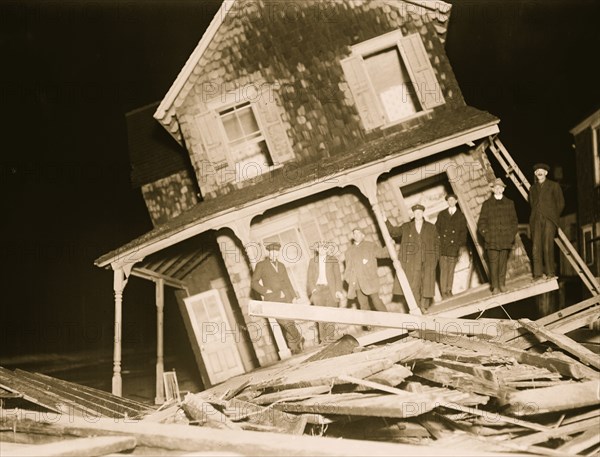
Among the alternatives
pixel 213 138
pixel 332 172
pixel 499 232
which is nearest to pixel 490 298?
pixel 499 232

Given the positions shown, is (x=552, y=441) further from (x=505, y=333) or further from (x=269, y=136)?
(x=269, y=136)

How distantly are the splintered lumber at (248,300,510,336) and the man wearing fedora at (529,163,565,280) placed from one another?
334 cm

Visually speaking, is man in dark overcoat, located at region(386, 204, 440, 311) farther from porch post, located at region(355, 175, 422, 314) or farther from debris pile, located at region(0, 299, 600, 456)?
debris pile, located at region(0, 299, 600, 456)

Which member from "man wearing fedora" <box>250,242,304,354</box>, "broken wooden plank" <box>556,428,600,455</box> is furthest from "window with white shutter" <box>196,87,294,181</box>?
"broken wooden plank" <box>556,428,600,455</box>

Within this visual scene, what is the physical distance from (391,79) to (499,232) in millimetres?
4953

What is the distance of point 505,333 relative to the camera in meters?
7.45

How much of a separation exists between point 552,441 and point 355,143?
27.8ft

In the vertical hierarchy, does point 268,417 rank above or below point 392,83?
below

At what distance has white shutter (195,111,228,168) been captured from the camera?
518 inches

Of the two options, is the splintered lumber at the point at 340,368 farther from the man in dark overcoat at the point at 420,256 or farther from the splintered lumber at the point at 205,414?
the man in dark overcoat at the point at 420,256

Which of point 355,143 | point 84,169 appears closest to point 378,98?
point 355,143

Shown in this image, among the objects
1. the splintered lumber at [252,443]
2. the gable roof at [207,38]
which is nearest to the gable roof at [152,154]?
the gable roof at [207,38]

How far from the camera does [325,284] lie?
10781 millimetres

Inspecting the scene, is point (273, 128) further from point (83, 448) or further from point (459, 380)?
point (83, 448)
